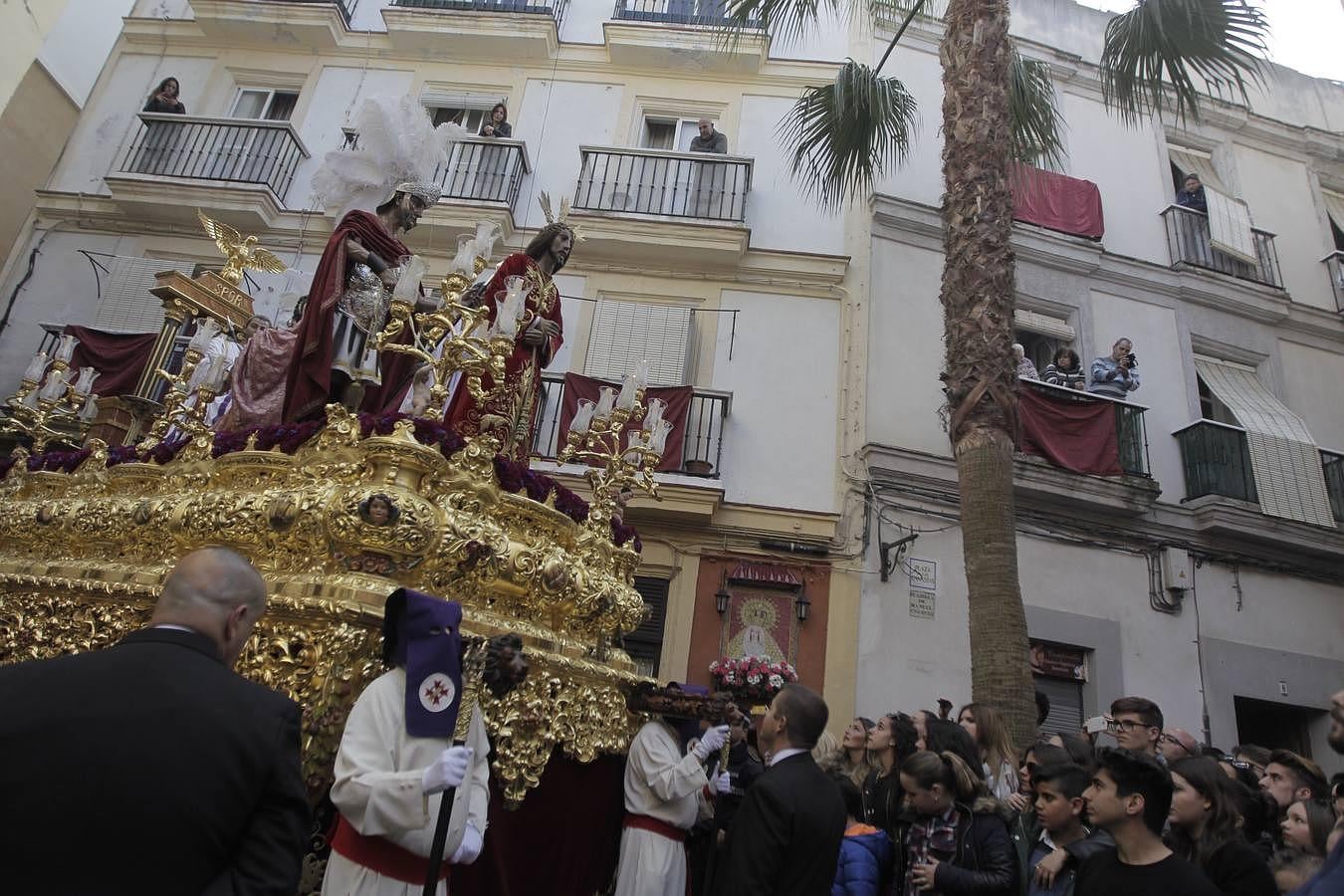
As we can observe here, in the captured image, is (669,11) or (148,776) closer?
(148,776)

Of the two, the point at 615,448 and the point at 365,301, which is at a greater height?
the point at 365,301

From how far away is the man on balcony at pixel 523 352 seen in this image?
480 cm

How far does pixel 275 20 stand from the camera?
1296 centimetres

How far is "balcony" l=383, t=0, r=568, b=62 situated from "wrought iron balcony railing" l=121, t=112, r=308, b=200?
2364 mm

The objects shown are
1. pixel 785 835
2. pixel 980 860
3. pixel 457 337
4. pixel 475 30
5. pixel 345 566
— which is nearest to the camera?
pixel 785 835

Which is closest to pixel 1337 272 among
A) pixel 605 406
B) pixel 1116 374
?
pixel 1116 374

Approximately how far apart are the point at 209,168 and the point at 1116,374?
41.5 feet

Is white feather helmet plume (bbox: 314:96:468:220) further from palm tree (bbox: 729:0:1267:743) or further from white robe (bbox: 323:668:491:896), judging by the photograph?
palm tree (bbox: 729:0:1267:743)

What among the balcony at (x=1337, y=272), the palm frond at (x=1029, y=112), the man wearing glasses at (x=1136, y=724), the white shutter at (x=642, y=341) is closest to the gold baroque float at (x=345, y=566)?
the man wearing glasses at (x=1136, y=724)

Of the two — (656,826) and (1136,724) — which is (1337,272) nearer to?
(1136,724)

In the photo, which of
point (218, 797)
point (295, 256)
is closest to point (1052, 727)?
point (218, 797)

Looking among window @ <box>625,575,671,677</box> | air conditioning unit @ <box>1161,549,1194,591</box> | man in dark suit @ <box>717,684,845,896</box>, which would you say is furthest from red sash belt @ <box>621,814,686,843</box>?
air conditioning unit @ <box>1161,549,1194,591</box>

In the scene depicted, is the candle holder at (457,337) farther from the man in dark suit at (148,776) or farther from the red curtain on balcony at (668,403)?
the red curtain on balcony at (668,403)

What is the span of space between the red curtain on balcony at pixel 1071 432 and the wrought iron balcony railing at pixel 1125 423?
0.13 ft
